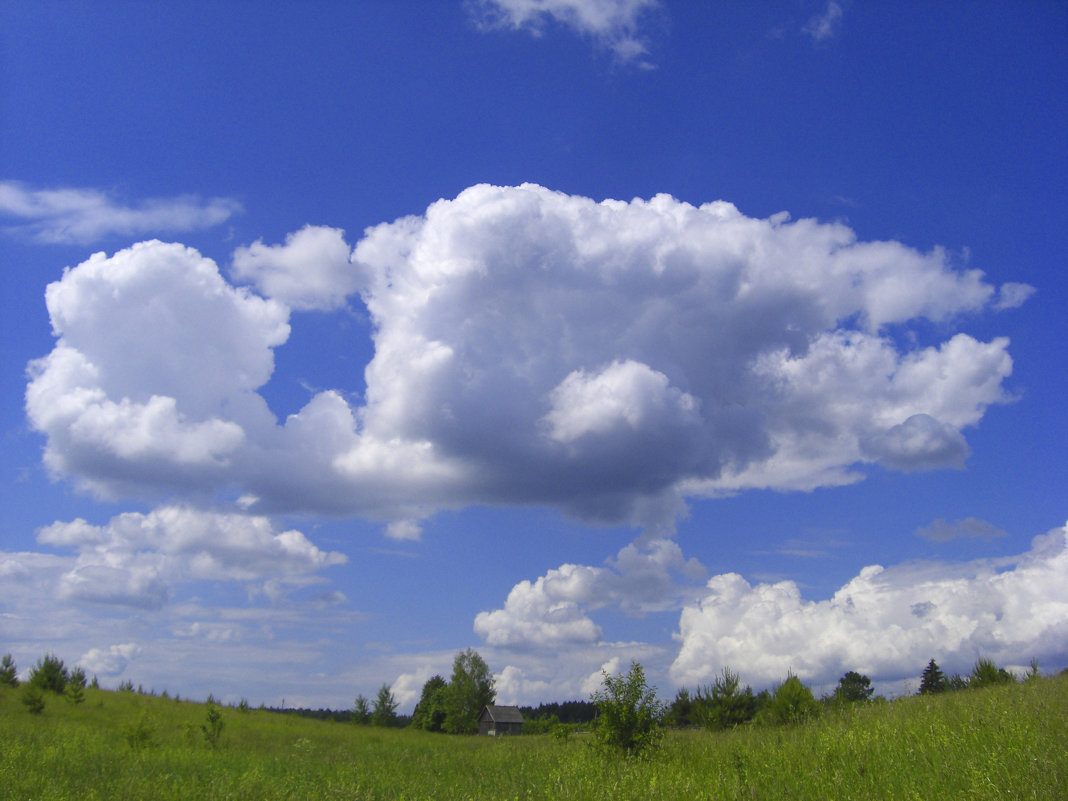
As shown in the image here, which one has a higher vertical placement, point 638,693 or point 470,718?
point 638,693

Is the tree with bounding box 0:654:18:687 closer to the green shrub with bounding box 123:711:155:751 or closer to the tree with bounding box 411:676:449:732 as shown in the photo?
the green shrub with bounding box 123:711:155:751

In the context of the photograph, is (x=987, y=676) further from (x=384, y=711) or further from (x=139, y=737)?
(x=384, y=711)

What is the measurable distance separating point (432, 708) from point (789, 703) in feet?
207

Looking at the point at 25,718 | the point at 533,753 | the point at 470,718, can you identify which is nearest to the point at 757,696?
the point at 533,753

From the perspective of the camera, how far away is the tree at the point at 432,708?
76.2m

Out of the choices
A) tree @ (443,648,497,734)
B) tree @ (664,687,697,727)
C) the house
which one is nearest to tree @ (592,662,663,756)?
tree @ (664,687,697,727)

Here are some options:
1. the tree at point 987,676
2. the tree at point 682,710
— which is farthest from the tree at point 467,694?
the tree at point 987,676

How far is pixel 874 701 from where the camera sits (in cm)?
1958

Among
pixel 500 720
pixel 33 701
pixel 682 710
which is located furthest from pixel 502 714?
pixel 33 701

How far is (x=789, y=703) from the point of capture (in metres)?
24.5

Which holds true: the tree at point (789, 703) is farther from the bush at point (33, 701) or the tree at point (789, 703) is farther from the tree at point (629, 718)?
the bush at point (33, 701)

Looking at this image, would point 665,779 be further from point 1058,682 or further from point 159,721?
point 159,721

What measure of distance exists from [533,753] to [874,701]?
36.0 feet

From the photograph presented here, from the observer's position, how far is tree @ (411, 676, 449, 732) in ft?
250
